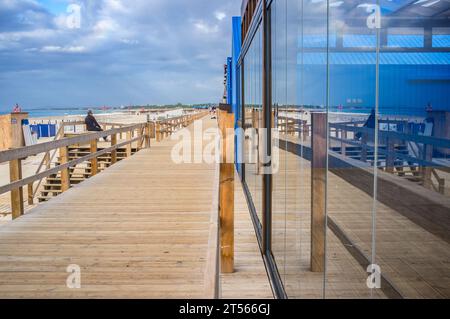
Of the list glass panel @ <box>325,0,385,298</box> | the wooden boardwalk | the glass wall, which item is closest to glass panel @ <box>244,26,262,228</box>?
the wooden boardwalk

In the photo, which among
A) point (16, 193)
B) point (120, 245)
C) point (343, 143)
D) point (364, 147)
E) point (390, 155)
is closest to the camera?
point (390, 155)

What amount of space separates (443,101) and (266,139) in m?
5.08

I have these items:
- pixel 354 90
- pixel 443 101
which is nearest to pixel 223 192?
pixel 354 90

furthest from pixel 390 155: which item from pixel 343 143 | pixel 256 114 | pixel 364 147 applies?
pixel 256 114

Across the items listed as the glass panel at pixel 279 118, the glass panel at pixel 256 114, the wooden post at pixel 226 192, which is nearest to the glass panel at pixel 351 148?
the glass panel at pixel 279 118

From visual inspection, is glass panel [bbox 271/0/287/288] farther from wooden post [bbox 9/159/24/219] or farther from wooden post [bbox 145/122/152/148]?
wooden post [bbox 145/122/152/148]

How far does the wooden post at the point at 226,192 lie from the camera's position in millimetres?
6156

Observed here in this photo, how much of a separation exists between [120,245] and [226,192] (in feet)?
7.55

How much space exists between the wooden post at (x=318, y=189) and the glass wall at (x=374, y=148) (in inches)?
0.5

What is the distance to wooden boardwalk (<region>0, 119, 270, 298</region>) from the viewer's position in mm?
3344

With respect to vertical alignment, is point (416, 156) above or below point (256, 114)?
below

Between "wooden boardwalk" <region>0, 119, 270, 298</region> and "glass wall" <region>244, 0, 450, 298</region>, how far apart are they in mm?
1101

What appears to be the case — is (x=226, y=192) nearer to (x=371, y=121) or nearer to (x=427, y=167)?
(x=371, y=121)

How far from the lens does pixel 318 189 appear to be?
313 centimetres
